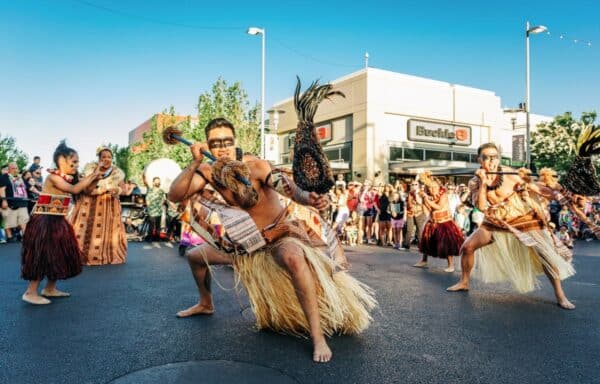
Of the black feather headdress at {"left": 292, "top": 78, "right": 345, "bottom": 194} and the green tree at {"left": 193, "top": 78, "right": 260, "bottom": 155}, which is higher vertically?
the green tree at {"left": 193, "top": 78, "right": 260, "bottom": 155}

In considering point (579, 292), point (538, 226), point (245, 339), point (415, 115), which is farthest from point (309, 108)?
point (415, 115)

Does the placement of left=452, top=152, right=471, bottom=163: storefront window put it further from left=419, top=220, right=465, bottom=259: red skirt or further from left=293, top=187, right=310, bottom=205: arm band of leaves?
left=293, top=187, right=310, bottom=205: arm band of leaves

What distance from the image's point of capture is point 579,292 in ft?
18.0

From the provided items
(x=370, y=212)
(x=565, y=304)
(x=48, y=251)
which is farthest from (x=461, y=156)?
(x=48, y=251)

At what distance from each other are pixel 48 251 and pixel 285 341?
2.90m

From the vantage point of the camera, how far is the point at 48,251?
4.73 m

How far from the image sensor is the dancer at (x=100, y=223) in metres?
7.54

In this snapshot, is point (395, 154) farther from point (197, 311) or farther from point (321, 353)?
point (321, 353)

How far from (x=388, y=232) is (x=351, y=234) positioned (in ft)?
3.56

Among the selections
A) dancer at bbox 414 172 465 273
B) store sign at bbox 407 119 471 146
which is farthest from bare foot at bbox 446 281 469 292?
store sign at bbox 407 119 471 146

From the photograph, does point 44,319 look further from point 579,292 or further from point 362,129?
point 362,129

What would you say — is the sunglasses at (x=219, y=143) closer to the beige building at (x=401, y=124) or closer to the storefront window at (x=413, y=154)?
the beige building at (x=401, y=124)

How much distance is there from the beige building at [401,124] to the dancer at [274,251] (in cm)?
1789

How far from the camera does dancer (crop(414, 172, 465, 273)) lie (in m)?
7.38
